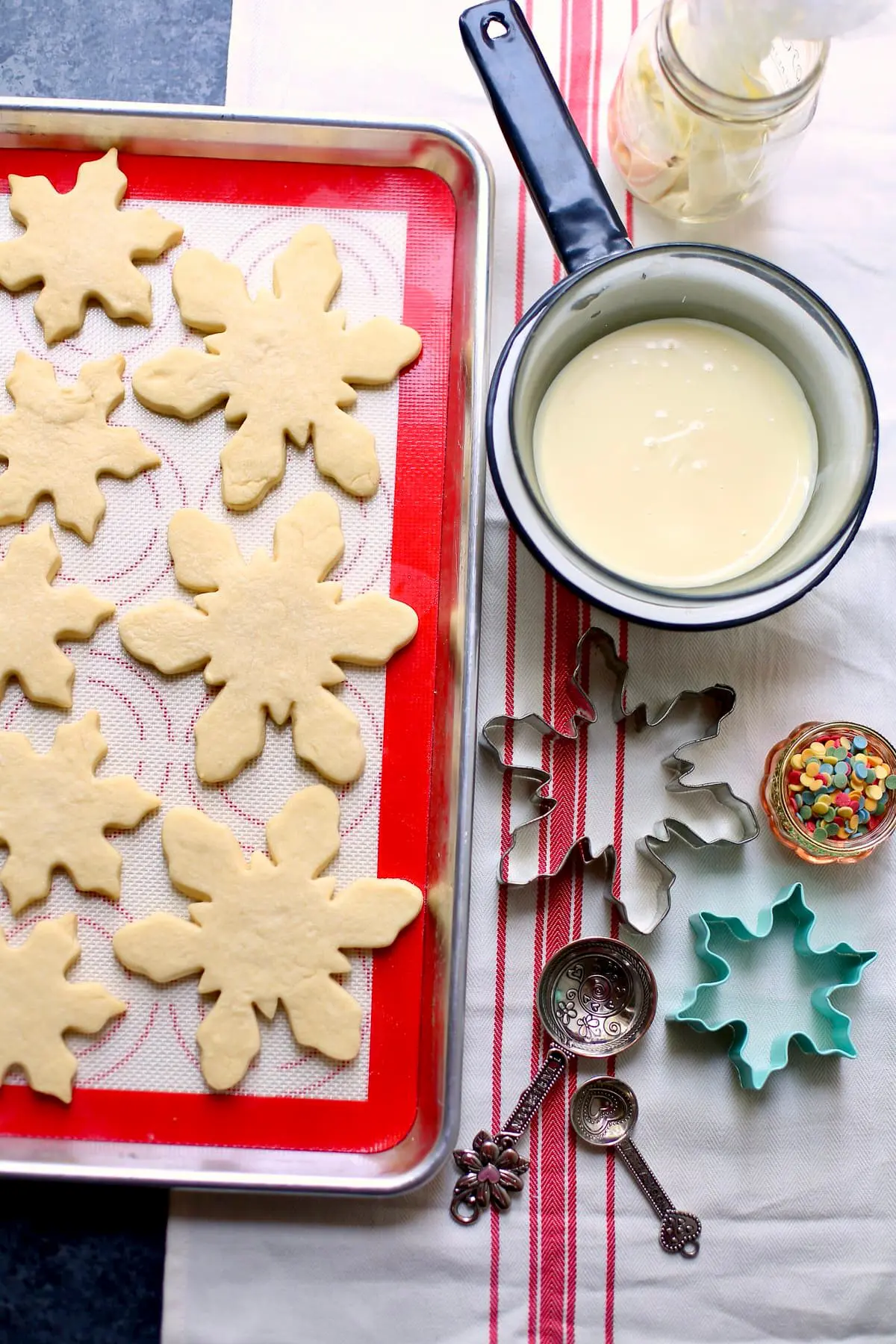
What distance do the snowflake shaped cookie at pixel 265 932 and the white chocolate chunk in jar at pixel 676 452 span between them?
334 millimetres

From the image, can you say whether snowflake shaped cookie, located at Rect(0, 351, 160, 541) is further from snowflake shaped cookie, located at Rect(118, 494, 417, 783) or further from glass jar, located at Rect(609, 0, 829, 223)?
glass jar, located at Rect(609, 0, 829, 223)

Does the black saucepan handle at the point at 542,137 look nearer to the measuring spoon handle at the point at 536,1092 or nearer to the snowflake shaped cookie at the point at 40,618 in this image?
the snowflake shaped cookie at the point at 40,618

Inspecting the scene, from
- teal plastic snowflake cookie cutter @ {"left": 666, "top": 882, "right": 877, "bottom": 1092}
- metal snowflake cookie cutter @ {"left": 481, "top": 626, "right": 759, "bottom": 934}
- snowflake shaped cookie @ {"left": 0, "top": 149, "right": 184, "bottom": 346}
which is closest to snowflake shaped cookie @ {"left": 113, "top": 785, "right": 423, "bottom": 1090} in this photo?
metal snowflake cookie cutter @ {"left": 481, "top": 626, "right": 759, "bottom": 934}

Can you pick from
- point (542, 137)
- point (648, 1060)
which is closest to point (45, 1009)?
point (648, 1060)

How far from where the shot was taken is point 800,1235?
936mm

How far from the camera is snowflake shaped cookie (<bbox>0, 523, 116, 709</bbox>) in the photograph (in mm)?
927

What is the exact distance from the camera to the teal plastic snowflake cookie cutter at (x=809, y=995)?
36.4 inches

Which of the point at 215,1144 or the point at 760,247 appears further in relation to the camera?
the point at 760,247

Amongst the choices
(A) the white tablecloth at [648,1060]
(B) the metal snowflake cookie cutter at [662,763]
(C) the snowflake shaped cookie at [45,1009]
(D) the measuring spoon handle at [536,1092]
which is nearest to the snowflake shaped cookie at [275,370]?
(A) the white tablecloth at [648,1060]

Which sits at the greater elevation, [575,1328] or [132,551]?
[132,551]

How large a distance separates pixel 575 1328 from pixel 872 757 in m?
0.54

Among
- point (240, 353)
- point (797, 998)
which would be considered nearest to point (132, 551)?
point (240, 353)

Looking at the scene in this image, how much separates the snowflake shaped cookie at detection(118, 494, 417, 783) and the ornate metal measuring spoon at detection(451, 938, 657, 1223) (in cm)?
26

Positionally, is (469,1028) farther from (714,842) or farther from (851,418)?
(851,418)
